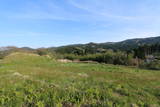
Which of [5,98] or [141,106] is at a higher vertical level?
[5,98]

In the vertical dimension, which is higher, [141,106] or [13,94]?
[13,94]

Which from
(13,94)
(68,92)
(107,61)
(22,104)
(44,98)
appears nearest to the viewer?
(22,104)

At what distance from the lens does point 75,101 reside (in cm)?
364

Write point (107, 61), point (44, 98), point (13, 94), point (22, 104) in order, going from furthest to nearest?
point (107, 61)
point (13, 94)
point (44, 98)
point (22, 104)

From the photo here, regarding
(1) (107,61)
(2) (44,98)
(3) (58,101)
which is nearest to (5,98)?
(2) (44,98)

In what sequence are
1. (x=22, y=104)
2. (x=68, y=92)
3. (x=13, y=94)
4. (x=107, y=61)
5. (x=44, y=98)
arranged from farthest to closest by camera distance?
(x=107, y=61)
(x=68, y=92)
(x=13, y=94)
(x=44, y=98)
(x=22, y=104)

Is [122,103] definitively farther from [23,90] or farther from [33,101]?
[23,90]

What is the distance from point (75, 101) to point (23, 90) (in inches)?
73.6

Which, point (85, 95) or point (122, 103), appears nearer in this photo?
point (122, 103)

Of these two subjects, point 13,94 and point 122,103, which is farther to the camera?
point 13,94

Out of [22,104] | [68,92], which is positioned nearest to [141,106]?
[68,92]

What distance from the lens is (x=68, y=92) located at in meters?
4.25

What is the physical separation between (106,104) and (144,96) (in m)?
1.76

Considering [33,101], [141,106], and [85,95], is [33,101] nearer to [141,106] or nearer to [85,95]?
[85,95]
